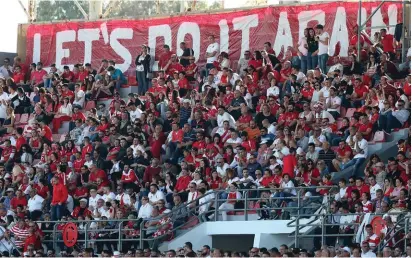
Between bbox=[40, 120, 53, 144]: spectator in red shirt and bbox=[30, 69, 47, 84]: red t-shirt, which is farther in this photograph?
bbox=[30, 69, 47, 84]: red t-shirt

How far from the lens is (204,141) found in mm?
28984

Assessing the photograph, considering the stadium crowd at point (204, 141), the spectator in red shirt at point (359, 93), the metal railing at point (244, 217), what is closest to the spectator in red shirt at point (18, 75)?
the stadium crowd at point (204, 141)

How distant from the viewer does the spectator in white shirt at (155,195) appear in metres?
27.6

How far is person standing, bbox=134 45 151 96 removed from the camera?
110 ft

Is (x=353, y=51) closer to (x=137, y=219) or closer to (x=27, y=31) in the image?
(x=137, y=219)

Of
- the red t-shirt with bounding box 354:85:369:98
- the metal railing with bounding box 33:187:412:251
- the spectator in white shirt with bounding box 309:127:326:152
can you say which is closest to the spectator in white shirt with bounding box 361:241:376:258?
the metal railing with bounding box 33:187:412:251

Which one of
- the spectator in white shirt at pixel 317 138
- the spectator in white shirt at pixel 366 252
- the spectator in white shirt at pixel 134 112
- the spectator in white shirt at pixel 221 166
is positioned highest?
the spectator in white shirt at pixel 134 112

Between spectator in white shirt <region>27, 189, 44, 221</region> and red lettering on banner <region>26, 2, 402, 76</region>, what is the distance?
22.0 ft

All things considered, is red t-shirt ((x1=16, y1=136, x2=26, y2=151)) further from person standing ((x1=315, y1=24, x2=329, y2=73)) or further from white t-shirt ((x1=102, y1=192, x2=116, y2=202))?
person standing ((x1=315, y1=24, x2=329, y2=73))

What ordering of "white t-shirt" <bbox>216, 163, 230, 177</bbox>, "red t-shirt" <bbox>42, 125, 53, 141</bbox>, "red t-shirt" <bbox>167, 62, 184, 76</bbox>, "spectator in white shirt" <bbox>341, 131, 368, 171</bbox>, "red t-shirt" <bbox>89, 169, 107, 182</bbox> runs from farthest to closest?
"red t-shirt" <bbox>167, 62, 184, 76</bbox>, "red t-shirt" <bbox>42, 125, 53, 141</bbox>, "red t-shirt" <bbox>89, 169, 107, 182</bbox>, "white t-shirt" <bbox>216, 163, 230, 177</bbox>, "spectator in white shirt" <bbox>341, 131, 368, 171</bbox>

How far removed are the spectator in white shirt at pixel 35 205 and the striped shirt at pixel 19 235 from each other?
2.87ft

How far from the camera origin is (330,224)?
79.4 feet

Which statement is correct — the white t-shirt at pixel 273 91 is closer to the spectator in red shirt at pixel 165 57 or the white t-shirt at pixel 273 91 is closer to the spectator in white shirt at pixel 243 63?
the spectator in white shirt at pixel 243 63

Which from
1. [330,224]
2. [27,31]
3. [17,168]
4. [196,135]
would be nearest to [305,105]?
[196,135]
